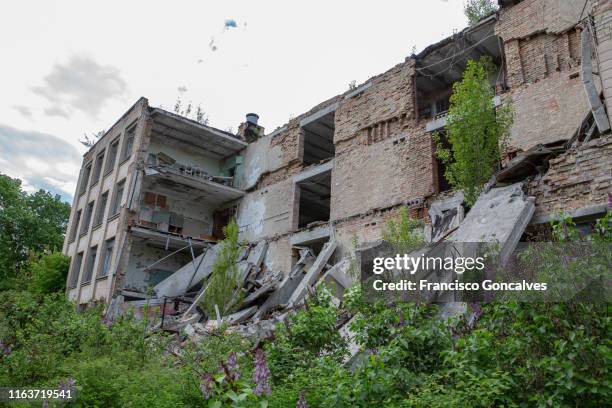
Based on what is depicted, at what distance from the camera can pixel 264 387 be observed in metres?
3.28

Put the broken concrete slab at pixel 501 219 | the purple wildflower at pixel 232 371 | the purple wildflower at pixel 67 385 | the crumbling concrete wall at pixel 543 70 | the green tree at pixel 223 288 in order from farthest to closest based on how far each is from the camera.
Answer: the green tree at pixel 223 288 < the crumbling concrete wall at pixel 543 70 < the broken concrete slab at pixel 501 219 < the purple wildflower at pixel 67 385 < the purple wildflower at pixel 232 371

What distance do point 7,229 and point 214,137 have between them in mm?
15837

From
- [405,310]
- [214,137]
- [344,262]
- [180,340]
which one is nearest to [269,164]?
[214,137]

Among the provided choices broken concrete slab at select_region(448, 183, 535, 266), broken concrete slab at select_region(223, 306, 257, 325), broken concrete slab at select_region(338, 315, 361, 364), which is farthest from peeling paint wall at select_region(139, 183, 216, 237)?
broken concrete slab at select_region(448, 183, 535, 266)

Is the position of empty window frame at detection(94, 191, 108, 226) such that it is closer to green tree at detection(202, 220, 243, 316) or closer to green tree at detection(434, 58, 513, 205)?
green tree at detection(202, 220, 243, 316)

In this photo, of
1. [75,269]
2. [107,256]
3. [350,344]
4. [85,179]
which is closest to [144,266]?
[107,256]

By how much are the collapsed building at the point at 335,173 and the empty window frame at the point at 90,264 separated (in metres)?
0.05

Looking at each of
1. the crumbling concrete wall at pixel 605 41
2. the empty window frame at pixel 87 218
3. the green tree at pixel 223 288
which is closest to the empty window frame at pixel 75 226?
the empty window frame at pixel 87 218

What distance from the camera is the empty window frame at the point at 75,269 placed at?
21573 millimetres

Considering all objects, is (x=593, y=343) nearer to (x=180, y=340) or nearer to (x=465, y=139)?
(x=465, y=139)

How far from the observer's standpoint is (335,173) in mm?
15766

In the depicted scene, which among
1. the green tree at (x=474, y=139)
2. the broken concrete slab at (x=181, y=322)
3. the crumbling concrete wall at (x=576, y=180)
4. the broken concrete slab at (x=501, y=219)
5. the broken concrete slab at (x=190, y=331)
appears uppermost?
the green tree at (x=474, y=139)

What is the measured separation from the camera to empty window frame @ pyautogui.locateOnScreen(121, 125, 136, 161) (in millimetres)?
20878

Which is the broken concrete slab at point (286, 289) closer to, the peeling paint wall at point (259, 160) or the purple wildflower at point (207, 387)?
the peeling paint wall at point (259, 160)
